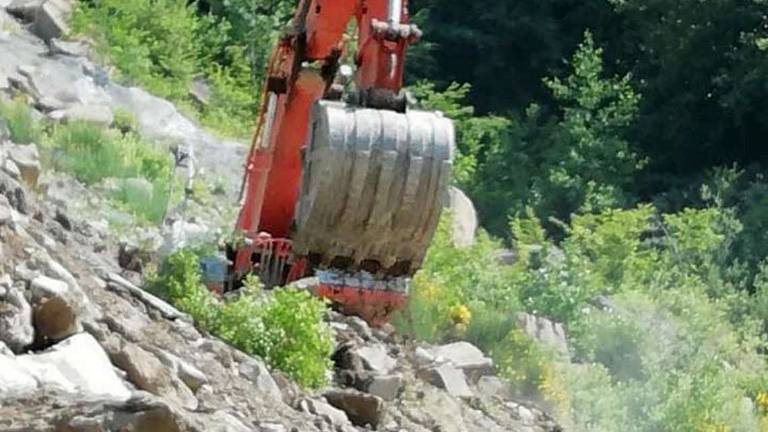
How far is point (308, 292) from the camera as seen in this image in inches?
360

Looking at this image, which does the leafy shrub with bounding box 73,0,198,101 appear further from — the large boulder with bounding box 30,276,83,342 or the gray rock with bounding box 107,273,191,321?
the large boulder with bounding box 30,276,83,342

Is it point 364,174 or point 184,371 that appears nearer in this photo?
point 184,371

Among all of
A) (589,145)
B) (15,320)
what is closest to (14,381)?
(15,320)

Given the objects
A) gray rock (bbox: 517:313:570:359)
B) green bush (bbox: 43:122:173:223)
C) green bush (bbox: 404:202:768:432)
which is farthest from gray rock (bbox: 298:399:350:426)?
green bush (bbox: 43:122:173:223)

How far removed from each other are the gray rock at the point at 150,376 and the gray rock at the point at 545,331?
6.48 m

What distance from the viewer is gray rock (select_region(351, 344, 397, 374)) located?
9.34m

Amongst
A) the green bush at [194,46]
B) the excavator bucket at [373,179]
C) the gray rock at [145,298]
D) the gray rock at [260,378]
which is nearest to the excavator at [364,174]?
the excavator bucket at [373,179]

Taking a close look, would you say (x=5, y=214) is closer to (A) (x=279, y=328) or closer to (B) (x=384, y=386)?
(A) (x=279, y=328)

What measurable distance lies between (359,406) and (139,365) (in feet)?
5.54

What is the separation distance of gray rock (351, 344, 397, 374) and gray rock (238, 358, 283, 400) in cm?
110

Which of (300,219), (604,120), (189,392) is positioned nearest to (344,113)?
(300,219)

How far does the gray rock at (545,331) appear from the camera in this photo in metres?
13.5

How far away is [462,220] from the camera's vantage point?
1917 cm

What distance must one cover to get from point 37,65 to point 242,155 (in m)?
2.06
